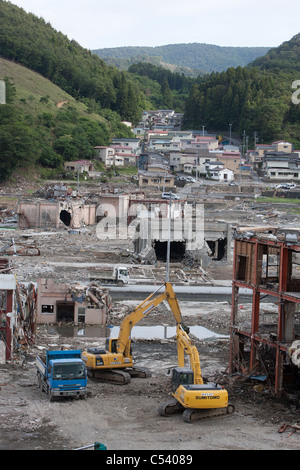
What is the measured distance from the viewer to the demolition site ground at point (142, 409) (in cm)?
1338

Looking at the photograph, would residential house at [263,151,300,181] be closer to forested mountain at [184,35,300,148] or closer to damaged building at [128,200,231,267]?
forested mountain at [184,35,300,148]

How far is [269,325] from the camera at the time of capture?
1962cm

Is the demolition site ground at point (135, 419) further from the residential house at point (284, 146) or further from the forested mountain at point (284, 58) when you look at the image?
the forested mountain at point (284, 58)

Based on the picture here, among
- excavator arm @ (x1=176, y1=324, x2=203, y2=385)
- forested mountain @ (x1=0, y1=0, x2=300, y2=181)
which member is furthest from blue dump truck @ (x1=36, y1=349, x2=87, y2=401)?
forested mountain @ (x1=0, y1=0, x2=300, y2=181)

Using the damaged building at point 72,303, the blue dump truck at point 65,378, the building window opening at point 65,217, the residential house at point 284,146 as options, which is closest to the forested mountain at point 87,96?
the residential house at point 284,146

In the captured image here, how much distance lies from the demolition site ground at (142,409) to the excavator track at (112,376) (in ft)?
0.87

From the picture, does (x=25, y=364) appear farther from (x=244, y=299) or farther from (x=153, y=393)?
(x=244, y=299)

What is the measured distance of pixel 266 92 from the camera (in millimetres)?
107250

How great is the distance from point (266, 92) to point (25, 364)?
310 feet

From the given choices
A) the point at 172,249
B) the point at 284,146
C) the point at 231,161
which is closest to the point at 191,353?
the point at 172,249

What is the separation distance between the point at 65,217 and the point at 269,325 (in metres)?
33.8

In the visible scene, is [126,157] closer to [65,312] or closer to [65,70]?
[65,70]

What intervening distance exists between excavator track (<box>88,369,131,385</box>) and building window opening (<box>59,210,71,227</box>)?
33480 millimetres
